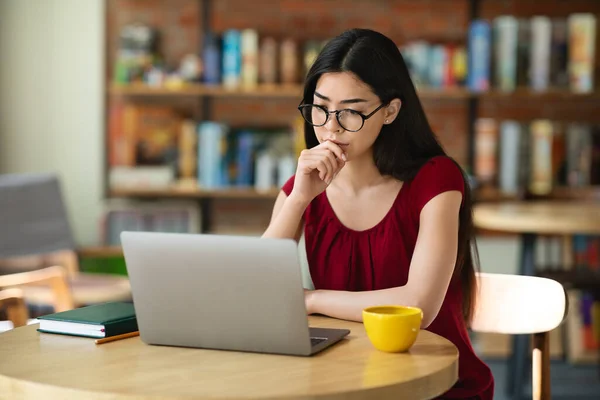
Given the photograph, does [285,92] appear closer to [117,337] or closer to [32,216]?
[32,216]

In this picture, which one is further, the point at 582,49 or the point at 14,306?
the point at 582,49

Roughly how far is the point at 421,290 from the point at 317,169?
14.0 inches

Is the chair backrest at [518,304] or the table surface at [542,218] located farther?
the table surface at [542,218]

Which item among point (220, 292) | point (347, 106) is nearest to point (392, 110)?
point (347, 106)

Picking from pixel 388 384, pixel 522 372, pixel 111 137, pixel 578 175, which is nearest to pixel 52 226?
pixel 111 137

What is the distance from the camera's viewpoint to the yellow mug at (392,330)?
1410mm

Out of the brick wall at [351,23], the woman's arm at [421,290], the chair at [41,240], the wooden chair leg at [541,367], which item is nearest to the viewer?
the woman's arm at [421,290]

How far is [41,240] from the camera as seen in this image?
4008mm

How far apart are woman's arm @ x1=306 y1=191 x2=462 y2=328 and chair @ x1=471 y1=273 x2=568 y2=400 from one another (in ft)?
0.65

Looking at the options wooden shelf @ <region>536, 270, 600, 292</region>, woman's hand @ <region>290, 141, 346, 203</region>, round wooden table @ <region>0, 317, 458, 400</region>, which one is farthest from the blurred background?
round wooden table @ <region>0, 317, 458, 400</region>

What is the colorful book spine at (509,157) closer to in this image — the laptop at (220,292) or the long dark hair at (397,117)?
the long dark hair at (397,117)

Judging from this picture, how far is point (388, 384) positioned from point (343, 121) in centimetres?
72

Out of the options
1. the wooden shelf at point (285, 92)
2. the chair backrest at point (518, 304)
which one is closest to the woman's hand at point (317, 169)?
the chair backrest at point (518, 304)

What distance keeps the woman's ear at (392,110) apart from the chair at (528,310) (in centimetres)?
38
